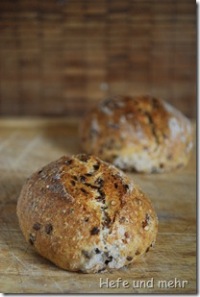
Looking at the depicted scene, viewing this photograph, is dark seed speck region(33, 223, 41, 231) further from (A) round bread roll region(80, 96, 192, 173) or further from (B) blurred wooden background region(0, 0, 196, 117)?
(B) blurred wooden background region(0, 0, 196, 117)

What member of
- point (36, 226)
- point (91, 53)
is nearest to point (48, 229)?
point (36, 226)

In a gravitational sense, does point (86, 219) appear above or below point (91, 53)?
below

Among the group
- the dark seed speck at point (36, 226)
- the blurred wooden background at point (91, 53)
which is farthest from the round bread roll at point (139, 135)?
the dark seed speck at point (36, 226)

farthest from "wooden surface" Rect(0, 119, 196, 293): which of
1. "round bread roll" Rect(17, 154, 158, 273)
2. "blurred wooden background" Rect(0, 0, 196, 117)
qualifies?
"blurred wooden background" Rect(0, 0, 196, 117)

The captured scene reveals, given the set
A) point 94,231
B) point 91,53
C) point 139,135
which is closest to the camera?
point 94,231

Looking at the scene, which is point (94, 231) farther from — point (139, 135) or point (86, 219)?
point (139, 135)

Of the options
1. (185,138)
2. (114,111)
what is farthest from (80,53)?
(185,138)
